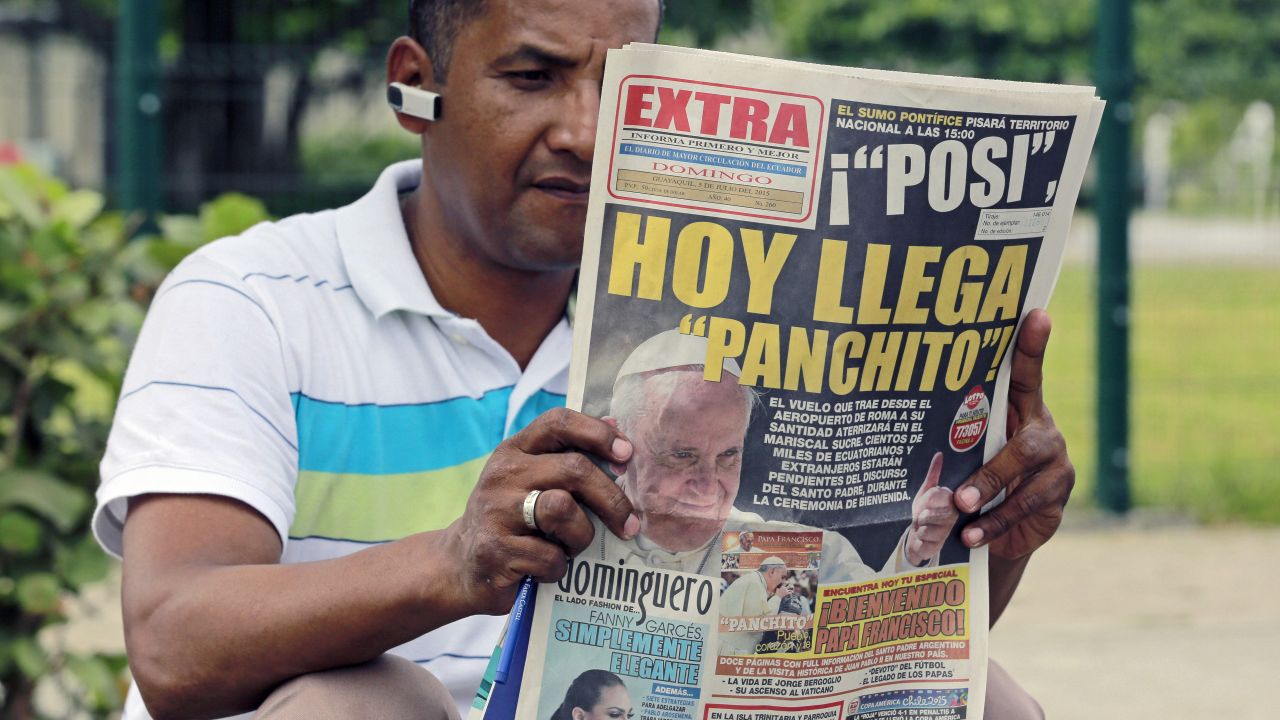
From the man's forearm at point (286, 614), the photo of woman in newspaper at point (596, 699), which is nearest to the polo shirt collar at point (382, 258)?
the man's forearm at point (286, 614)

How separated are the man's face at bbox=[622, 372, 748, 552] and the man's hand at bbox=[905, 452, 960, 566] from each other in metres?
0.23

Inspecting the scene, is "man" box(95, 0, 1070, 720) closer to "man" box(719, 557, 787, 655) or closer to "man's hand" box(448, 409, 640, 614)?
"man's hand" box(448, 409, 640, 614)

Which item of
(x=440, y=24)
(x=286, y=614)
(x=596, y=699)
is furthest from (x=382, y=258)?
(x=596, y=699)

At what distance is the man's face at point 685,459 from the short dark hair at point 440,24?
650 millimetres

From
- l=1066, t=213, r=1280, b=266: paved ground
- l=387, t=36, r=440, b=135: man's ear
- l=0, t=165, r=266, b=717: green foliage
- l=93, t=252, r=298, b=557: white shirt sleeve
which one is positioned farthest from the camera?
l=1066, t=213, r=1280, b=266: paved ground

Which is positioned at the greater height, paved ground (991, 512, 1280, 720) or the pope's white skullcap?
the pope's white skullcap

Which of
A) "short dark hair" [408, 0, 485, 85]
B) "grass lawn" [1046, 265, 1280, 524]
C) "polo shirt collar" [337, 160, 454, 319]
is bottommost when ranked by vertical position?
"grass lawn" [1046, 265, 1280, 524]

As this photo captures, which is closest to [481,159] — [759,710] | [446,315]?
[446,315]

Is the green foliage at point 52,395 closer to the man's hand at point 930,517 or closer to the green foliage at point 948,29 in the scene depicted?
the man's hand at point 930,517

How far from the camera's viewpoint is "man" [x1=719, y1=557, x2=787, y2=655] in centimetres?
159

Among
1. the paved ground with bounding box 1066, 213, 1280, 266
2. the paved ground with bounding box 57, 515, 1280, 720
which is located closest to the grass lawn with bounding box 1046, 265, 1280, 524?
the paved ground with bounding box 1066, 213, 1280, 266

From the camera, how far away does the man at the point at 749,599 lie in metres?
1.59

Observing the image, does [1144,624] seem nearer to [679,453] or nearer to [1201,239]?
[1201,239]

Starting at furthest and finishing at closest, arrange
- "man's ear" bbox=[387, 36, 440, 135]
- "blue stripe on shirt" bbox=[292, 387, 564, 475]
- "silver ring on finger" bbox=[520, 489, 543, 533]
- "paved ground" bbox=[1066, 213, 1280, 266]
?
"paved ground" bbox=[1066, 213, 1280, 266] → "man's ear" bbox=[387, 36, 440, 135] → "blue stripe on shirt" bbox=[292, 387, 564, 475] → "silver ring on finger" bbox=[520, 489, 543, 533]
